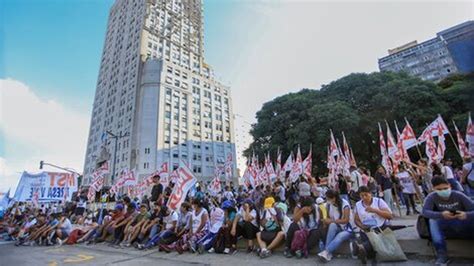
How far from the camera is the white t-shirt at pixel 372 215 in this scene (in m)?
4.76

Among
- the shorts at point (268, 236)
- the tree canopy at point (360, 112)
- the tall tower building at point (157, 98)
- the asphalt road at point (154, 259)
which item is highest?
the tall tower building at point (157, 98)

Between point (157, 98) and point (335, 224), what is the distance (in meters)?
49.0

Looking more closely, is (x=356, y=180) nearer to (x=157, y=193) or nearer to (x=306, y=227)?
(x=306, y=227)

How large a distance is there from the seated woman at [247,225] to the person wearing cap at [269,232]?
0.72 feet

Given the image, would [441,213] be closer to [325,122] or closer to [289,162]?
[289,162]

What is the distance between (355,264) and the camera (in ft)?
14.2

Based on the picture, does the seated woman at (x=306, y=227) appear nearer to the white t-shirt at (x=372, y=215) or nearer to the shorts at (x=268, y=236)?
the shorts at (x=268, y=236)

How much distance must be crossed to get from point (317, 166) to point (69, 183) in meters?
19.3

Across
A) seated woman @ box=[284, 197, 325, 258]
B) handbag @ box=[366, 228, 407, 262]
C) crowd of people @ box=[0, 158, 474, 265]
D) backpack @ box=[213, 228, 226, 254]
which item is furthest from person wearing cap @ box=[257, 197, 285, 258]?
handbag @ box=[366, 228, 407, 262]

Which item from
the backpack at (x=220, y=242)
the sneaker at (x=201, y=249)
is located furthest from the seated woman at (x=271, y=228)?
the sneaker at (x=201, y=249)

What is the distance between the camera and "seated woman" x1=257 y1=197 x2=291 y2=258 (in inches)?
225

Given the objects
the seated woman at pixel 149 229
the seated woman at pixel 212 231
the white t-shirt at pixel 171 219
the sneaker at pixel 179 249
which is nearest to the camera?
the seated woman at pixel 212 231

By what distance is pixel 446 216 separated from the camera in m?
3.84

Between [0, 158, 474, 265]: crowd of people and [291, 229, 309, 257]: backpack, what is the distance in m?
0.02
